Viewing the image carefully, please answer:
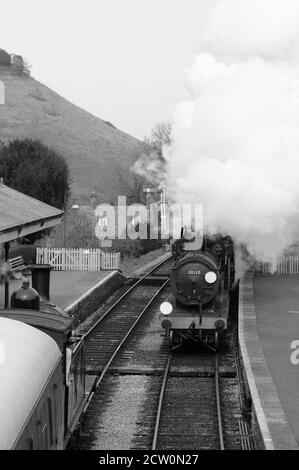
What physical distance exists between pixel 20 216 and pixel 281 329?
673 centimetres

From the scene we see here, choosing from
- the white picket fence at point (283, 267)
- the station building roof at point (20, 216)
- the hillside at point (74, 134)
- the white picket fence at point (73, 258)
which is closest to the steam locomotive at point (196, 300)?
the station building roof at point (20, 216)

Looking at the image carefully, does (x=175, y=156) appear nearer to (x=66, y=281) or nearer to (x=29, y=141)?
(x=66, y=281)

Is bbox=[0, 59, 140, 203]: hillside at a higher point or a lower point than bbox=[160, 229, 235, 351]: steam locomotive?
higher

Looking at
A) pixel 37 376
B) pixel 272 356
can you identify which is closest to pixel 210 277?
pixel 272 356

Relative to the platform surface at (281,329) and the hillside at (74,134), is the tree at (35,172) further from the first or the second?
the hillside at (74,134)

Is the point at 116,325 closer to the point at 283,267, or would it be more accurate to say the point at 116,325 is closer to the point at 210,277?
the point at 210,277

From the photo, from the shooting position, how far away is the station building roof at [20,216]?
1512cm

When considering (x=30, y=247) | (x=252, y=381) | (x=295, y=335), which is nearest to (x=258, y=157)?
(x=295, y=335)

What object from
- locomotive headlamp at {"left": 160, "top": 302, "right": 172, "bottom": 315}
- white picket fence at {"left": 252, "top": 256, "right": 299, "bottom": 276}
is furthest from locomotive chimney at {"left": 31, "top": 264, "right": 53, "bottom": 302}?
white picket fence at {"left": 252, "top": 256, "right": 299, "bottom": 276}

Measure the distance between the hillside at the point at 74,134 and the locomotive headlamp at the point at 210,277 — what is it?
160 feet

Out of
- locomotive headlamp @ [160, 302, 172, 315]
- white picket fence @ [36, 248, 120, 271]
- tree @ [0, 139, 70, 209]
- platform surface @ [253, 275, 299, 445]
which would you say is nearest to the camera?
platform surface @ [253, 275, 299, 445]

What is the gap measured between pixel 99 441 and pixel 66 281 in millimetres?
15140

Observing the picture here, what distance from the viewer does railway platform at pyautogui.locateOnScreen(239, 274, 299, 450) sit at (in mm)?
9023

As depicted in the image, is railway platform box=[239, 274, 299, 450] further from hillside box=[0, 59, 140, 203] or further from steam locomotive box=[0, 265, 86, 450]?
hillside box=[0, 59, 140, 203]
